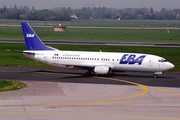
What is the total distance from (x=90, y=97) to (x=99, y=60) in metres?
16.0

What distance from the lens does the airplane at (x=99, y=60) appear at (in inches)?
2003

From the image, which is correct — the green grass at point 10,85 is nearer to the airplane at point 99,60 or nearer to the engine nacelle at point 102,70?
the airplane at point 99,60

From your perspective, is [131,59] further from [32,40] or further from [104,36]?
[104,36]

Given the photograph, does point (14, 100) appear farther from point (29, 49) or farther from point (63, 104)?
point (29, 49)

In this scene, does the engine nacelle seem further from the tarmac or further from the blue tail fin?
the blue tail fin

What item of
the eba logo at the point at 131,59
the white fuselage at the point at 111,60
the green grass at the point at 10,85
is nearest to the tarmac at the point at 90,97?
the green grass at the point at 10,85

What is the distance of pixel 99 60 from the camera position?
172 feet

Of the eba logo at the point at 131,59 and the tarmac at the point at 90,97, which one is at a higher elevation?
the eba logo at the point at 131,59

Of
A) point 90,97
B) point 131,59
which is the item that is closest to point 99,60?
point 131,59

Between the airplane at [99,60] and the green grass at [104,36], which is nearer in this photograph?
the airplane at [99,60]

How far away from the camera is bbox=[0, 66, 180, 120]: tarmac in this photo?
98.0ft

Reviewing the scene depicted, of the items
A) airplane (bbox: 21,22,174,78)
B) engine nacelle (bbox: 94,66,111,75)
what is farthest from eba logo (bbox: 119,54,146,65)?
engine nacelle (bbox: 94,66,111,75)

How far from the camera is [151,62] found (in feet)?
167

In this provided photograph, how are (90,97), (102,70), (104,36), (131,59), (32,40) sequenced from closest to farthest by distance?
(90,97) → (102,70) → (131,59) → (32,40) → (104,36)
